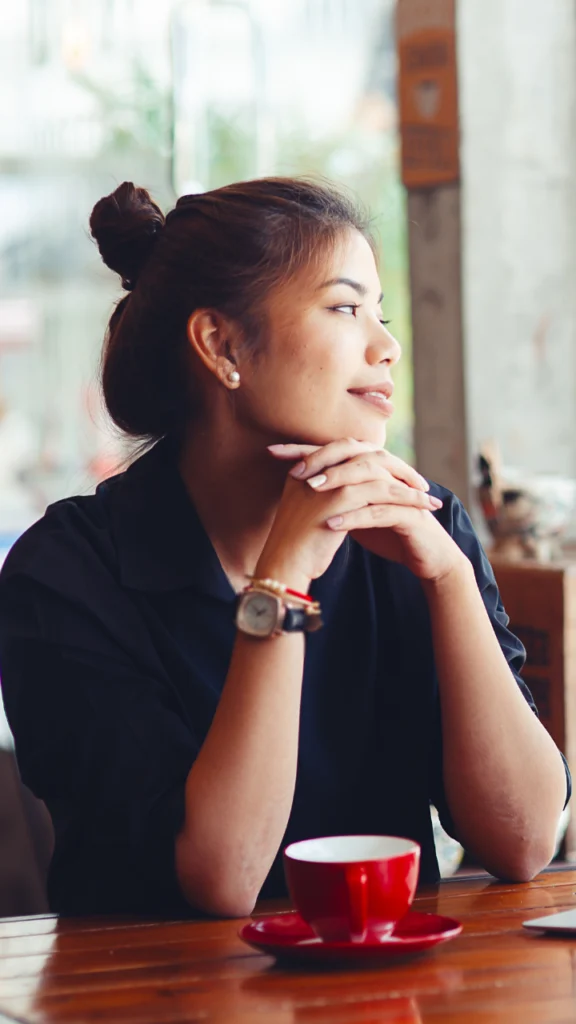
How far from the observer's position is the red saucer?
0.88 meters

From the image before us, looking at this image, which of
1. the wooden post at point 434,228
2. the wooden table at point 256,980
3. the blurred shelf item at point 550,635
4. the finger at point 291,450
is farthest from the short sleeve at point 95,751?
the wooden post at point 434,228

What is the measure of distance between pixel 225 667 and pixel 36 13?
282 inches

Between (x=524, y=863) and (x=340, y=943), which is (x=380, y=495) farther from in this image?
(x=340, y=943)

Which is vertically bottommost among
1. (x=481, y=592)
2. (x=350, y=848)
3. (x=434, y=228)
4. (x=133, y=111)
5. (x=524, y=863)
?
(x=524, y=863)

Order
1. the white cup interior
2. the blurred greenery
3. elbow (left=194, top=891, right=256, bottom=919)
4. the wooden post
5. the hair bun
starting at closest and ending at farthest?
the white cup interior < elbow (left=194, top=891, right=256, bottom=919) < the hair bun < the wooden post < the blurred greenery

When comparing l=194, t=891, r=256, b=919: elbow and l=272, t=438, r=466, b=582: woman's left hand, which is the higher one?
l=272, t=438, r=466, b=582: woman's left hand

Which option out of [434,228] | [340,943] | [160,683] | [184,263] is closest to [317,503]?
[160,683]

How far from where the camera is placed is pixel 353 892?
2.82 ft

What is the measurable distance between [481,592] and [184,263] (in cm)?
46

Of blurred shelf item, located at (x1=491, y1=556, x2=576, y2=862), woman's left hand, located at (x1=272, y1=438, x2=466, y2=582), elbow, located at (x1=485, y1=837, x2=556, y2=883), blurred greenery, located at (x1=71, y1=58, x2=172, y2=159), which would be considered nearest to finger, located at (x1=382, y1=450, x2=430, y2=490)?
woman's left hand, located at (x1=272, y1=438, x2=466, y2=582)

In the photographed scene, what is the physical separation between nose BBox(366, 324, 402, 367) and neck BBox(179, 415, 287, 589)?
0.16 meters

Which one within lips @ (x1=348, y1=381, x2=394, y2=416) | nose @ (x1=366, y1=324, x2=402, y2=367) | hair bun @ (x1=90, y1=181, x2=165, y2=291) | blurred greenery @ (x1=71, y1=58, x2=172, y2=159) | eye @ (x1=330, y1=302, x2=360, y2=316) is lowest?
lips @ (x1=348, y1=381, x2=394, y2=416)

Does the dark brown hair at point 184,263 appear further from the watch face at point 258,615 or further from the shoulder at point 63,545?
the watch face at point 258,615

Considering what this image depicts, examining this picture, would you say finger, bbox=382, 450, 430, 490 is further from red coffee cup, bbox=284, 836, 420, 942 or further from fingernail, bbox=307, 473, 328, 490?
red coffee cup, bbox=284, 836, 420, 942
